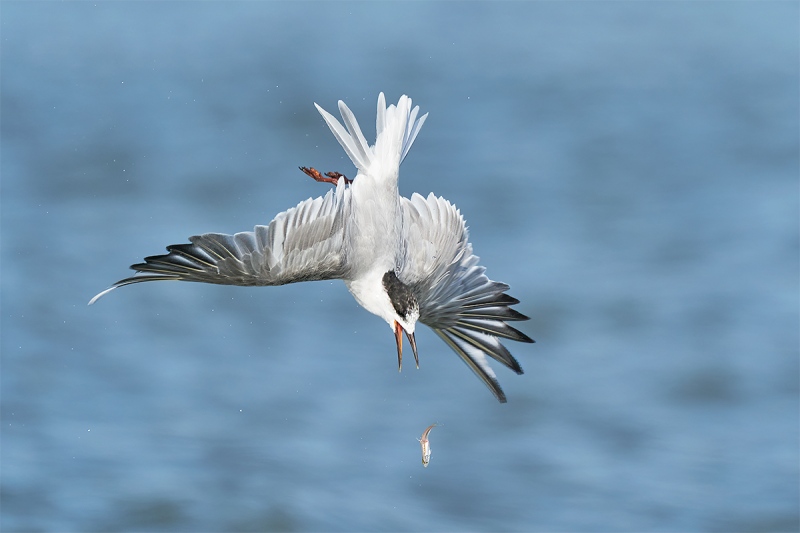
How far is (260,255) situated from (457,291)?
6.30 ft

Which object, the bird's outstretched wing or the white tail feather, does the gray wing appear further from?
the bird's outstretched wing

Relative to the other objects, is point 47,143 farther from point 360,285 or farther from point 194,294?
point 360,285

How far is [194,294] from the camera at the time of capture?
666 inches

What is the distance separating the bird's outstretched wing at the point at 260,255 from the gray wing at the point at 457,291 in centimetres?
110

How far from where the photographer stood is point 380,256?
26.1ft

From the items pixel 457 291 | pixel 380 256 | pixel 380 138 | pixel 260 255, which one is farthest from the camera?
pixel 457 291

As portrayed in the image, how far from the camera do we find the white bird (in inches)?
282

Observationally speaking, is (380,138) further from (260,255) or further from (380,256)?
(260,255)

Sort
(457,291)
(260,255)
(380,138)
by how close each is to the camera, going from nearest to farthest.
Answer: (260,255)
(380,138)
(457,291)

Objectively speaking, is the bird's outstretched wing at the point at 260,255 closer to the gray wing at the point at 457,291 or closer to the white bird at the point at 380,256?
the white bird at the point at 380,256

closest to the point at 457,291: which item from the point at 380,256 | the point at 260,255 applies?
the point at 380,256

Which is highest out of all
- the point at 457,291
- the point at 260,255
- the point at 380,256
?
the point at 457,291

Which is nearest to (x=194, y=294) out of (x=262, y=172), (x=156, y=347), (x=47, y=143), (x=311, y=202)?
(x=156, y=347)

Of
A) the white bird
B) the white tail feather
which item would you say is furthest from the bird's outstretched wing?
the white tail feather
